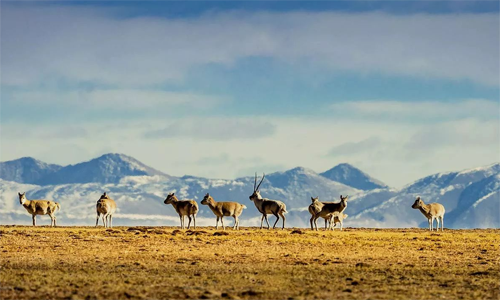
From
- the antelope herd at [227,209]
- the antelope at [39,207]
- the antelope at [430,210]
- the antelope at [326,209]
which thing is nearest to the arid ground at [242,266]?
the antelope herd at [227,209]

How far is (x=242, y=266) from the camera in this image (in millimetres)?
35906

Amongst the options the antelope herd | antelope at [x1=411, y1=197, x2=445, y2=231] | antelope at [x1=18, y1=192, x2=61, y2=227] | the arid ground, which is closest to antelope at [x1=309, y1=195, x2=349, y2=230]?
the antelope herd

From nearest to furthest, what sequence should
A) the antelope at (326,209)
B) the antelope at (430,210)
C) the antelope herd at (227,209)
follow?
the antelope herd at (227,209) < the antelope at (326,209) < the antelope at (430,210)

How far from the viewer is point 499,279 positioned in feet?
106

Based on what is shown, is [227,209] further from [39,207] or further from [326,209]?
[39,207]

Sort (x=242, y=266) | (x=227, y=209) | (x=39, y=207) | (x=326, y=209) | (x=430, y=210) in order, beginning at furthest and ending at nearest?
(x=430, y=210)
(x=39, y=207)
(x=326, y=209)
(x=227, y=209)
(x=242, y=266)

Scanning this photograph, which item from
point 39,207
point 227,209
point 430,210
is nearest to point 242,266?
point 227,209

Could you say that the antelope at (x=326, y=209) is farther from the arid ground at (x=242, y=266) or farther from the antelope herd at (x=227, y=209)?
the arid ground at (x=242, y=266)

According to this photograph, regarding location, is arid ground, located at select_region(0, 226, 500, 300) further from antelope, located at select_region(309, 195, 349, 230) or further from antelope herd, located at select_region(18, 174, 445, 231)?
antelope, located at select_region(309, 195, 349, 230)

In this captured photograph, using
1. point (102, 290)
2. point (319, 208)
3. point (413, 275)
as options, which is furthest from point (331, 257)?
point (319, 208)

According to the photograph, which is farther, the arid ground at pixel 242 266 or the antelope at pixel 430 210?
the antelope at pixel 430 210

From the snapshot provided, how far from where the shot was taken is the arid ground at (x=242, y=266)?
28.1 metres

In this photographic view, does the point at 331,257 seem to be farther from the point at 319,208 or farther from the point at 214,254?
the point at 319,208

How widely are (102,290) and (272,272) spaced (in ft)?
26.8
